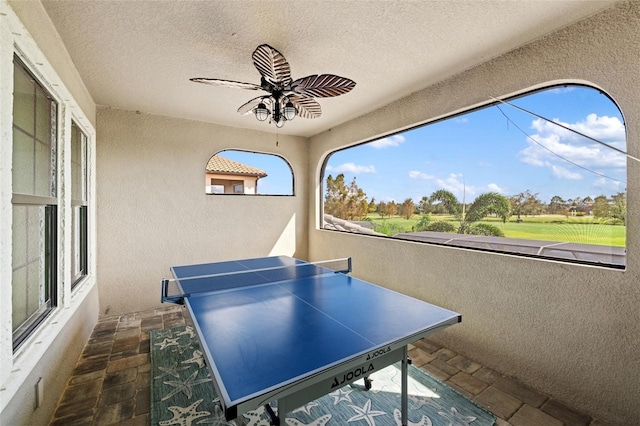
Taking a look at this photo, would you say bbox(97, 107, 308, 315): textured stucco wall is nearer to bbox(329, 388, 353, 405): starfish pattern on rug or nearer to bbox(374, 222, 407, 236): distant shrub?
bbox(374, 222, 407, 236): distant shrub

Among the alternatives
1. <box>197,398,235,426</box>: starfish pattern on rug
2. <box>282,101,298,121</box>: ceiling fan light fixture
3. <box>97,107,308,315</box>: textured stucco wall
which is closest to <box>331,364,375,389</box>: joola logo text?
<box>197,398,235,426</box>: starfish pattern on rug

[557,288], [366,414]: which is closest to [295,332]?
[366,414]

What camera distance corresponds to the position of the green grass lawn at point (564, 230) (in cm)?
188

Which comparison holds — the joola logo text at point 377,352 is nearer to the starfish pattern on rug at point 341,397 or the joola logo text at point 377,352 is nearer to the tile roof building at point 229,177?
the starfish pattern on rug at point 341,397

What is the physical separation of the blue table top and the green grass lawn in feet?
4.02

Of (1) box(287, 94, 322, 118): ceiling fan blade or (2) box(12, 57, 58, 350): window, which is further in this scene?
(1) box(287, 94, 322, 118): ceiling fan blade

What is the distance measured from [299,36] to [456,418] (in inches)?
108

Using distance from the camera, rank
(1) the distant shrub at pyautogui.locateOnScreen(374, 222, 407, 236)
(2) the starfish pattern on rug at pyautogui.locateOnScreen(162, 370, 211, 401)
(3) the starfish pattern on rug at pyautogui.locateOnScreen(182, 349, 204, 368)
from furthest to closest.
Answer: (1) the distant shrub at pyautogui.locateOnScreen(374, 222, 407, 236) → (3) the starfish pattern on rug at pyautogui.locateOnScreen(182, 349, 204, 368) → (2) the starfish pattern on rug at pyautogui.locateOnScreen(162, 370, 211, 401)

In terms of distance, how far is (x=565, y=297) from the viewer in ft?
6.48

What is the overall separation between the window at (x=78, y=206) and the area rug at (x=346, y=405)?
1392mm

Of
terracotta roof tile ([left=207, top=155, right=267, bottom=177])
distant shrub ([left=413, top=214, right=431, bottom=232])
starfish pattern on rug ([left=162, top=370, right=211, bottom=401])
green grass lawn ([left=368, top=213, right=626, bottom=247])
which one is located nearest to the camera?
green grass lawn ([left=368, top=213, right=626, bottom=247])

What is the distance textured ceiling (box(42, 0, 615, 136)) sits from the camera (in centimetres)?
175

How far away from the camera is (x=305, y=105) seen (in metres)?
2.32

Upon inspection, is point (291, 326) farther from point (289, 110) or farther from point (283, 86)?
point (283, 86)
